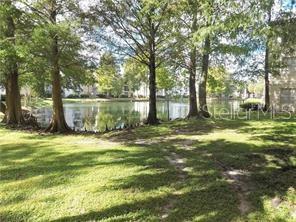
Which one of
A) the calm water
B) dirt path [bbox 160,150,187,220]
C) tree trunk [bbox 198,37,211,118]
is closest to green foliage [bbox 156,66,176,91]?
the calm water

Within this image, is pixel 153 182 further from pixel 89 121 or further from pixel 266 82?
pixel 266 82

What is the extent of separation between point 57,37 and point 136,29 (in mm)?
5436

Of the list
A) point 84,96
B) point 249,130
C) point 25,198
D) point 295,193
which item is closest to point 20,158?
point 25,198

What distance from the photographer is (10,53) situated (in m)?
15.5

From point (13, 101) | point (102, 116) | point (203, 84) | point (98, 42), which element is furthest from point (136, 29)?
point (102, 116)

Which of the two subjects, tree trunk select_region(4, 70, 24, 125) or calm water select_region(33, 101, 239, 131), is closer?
tree trunk select_region(4, 70, 24, 125)

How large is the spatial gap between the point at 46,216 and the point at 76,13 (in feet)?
46.1

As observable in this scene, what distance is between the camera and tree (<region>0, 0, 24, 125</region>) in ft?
51.5

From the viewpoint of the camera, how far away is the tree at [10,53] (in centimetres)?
1569

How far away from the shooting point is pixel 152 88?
68.3 feet

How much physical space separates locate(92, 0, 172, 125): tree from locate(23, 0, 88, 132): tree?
1844 millimetres

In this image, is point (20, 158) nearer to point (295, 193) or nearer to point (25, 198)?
point (25, 198)

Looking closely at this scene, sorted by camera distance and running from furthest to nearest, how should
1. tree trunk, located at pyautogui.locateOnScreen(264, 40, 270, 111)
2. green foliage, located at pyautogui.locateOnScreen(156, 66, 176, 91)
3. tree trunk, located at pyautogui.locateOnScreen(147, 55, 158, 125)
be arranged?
green foliage, located at pyautogui.locateOnScreen(156, 66, 176, 91), tree trunk, located at pyautogui.locateOnScreen(264, 40, 270, 111), tree trunk, located at pyautogui.locateOnScreen(147, 55, 158, 125)

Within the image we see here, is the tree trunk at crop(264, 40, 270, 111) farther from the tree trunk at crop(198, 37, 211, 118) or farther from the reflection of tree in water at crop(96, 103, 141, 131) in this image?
the reflection of tree in water at crop(96, 103, 141, 131)
